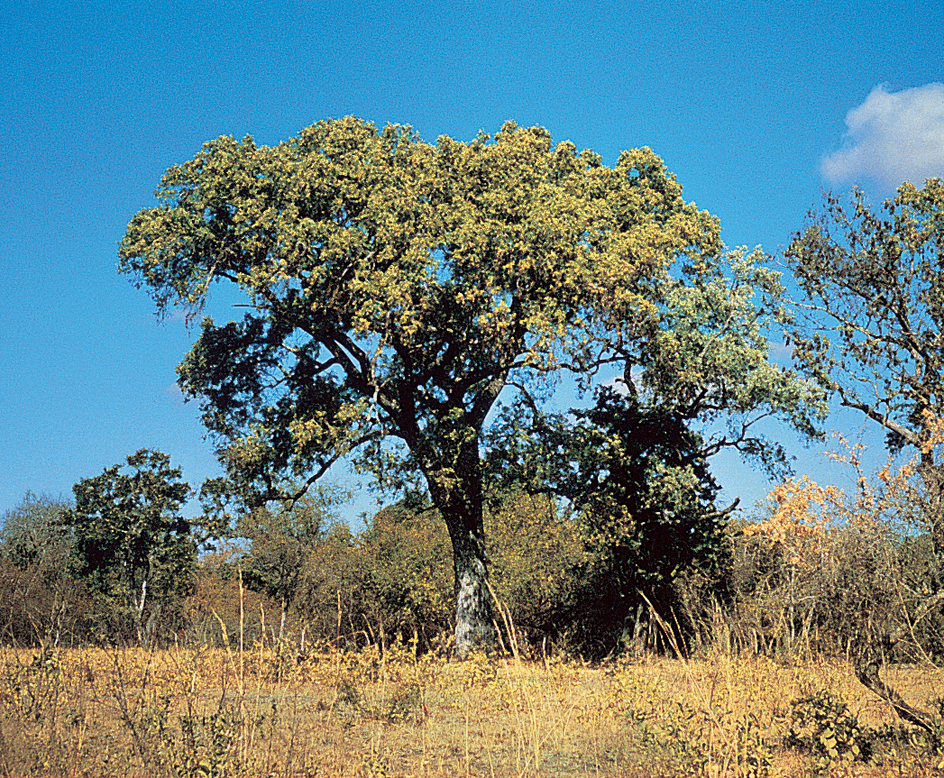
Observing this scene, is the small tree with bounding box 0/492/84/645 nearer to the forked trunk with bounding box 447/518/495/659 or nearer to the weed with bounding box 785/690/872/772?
the forked trunk with bounding box 447/518/495/659

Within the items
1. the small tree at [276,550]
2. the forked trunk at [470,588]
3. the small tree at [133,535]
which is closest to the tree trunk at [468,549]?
the forked trunk at [470,588]

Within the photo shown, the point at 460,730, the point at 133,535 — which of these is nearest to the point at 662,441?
the point at 460,730

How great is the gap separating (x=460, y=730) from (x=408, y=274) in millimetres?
10144

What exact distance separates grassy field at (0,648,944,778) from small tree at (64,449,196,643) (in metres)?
23.7

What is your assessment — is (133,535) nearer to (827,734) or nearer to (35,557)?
(35,557)

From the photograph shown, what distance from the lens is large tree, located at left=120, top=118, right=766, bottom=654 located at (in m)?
17.9

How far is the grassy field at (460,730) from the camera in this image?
7.01 metres

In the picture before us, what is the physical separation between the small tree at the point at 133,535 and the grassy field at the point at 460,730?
23.7 m

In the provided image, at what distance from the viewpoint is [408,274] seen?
1758 cm

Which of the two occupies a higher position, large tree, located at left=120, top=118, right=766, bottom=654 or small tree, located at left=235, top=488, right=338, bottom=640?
large tree, located at left=120, top=118, right=766, bottom=654

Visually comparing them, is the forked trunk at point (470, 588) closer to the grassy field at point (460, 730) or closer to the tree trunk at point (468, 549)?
the tree trunk at point (468, 549)

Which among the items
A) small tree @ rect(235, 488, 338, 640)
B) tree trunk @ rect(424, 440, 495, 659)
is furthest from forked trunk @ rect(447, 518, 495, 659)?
small tree @ rect(235, 488, 338, 640)

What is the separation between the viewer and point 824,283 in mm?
23766

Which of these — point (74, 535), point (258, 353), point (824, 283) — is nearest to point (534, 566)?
point (258, 353)
